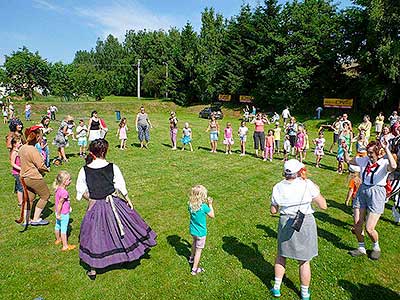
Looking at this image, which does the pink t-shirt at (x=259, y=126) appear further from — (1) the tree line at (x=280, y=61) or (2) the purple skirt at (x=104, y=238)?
(1) the tree line at (x=280, y=61)

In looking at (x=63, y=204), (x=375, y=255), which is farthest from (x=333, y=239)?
(x=63, y=204)

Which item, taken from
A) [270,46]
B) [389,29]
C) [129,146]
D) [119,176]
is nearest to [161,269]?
[119,176]

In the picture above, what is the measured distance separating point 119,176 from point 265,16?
4026 cm

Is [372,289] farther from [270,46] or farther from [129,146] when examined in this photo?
[270,46]

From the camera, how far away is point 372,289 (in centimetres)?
496

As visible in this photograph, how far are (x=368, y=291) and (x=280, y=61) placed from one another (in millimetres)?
31830

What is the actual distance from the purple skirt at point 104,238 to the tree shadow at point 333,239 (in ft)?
12.8

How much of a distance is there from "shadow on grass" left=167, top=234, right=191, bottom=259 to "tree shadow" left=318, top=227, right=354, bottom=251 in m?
2.84

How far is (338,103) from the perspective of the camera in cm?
3050

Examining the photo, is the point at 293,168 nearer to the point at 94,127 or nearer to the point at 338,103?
the point at 94,127

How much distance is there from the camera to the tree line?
1070 inches

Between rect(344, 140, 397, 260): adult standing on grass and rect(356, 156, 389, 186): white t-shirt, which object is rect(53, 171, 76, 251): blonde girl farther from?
rect(356, 156, 389, 186): white t-shirt

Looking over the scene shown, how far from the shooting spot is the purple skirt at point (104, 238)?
4.79m

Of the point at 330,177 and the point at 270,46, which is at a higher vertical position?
the point at 270,46
